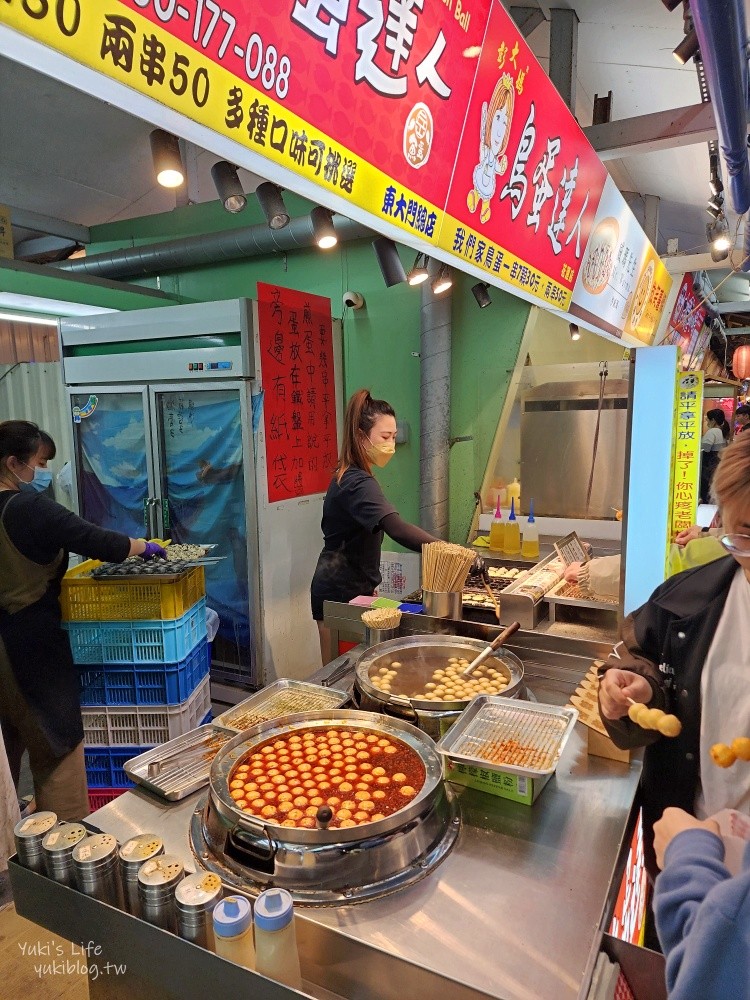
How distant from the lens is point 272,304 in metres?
4.35

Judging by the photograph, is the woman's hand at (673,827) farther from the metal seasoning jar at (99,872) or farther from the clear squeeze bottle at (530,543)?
the clear squeeze bottle at (530,543)

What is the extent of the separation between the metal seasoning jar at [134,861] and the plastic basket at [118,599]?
6.03 feet

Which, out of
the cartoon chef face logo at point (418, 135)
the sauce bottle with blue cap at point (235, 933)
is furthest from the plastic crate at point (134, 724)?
the cartoon chef face logo at point (418, 135)

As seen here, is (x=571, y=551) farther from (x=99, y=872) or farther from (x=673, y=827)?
(x=99, y=872)

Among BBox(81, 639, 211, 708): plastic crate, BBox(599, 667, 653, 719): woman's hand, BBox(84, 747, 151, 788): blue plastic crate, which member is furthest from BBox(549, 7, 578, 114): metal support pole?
BBox(84, 747, 151, 788): blue plastic crate

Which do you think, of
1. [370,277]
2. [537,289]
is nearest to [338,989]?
[537,289]

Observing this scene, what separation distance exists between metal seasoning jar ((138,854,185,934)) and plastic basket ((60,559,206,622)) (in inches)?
77.1

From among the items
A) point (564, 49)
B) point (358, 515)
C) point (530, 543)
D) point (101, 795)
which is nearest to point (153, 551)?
point (358, 515)

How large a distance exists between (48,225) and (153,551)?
14.8ft

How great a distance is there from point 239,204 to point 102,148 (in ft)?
10.0

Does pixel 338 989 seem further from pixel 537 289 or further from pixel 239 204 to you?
pixel 537 289

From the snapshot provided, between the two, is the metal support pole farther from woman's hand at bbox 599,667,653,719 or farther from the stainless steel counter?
the stainless steel counter

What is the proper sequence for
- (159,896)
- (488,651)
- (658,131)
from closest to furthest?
→ (159,896)
(488,651)
(658,131)

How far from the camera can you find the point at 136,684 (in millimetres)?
3135
